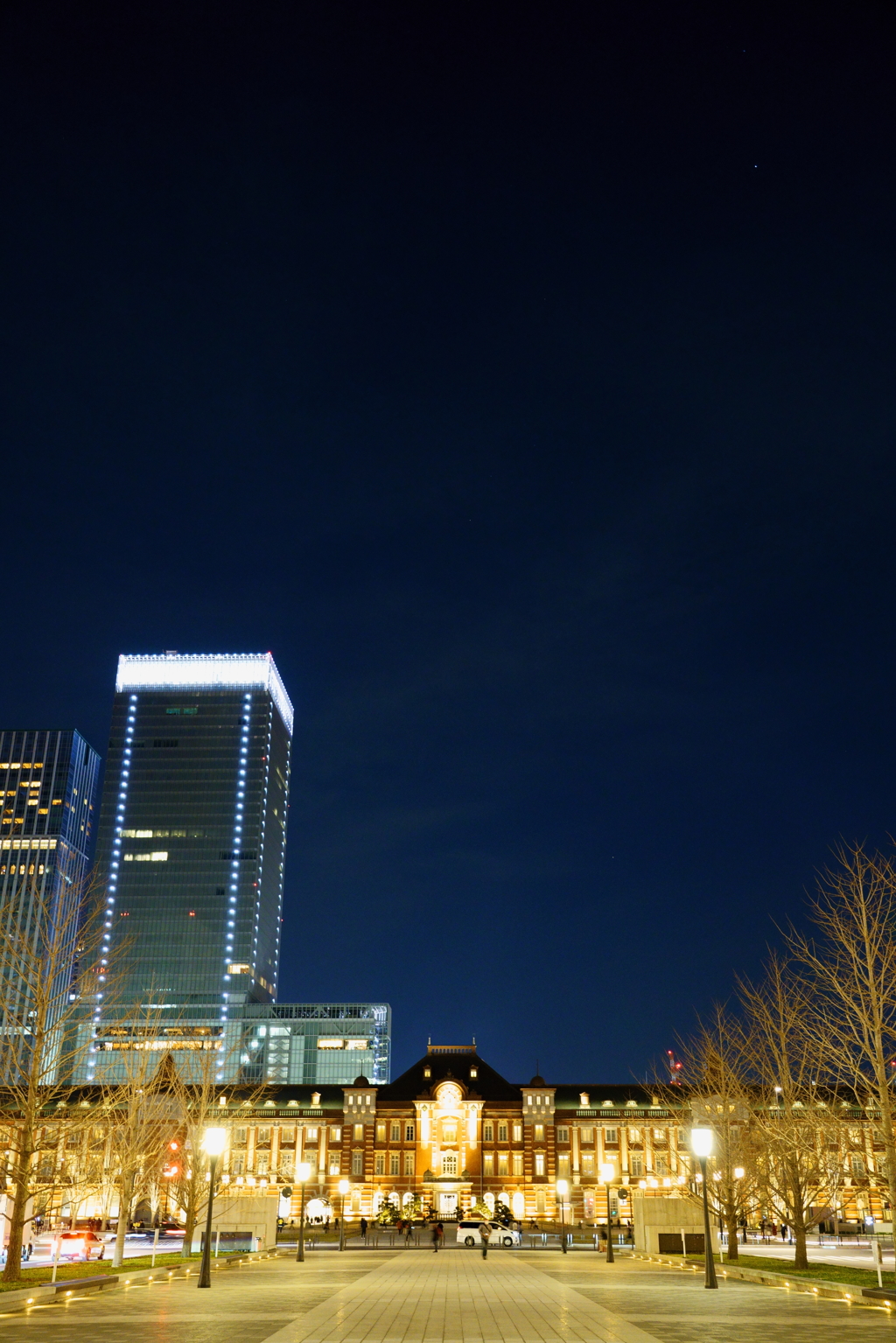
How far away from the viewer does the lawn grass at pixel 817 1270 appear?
3058 cm

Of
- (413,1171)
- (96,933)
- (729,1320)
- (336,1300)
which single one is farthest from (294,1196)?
(729,1320)

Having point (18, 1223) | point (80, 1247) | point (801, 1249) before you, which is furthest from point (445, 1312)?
point (80, 1247)

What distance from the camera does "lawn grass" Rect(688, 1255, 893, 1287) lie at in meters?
30.6

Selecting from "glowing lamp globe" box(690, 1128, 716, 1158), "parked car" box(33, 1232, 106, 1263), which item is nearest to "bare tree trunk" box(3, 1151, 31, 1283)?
"glowing lamp globe" box(690, 1128, 716, 1158)

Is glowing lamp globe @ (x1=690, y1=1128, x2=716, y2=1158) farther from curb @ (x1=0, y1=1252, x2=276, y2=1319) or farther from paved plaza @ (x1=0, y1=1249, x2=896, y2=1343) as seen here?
curb @ (x1=0, y1=1252, x2=276, y2=1319)

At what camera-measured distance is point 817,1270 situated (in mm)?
35250

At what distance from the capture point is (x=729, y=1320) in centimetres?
2247

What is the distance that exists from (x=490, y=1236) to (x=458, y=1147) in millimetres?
41182

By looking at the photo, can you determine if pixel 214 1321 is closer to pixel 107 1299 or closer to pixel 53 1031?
pixel 107 1299

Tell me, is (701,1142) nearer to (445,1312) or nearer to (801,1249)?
(801,1249)

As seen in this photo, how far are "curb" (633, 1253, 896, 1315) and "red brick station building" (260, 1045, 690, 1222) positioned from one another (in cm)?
6802

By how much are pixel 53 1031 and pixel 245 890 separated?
170 meters

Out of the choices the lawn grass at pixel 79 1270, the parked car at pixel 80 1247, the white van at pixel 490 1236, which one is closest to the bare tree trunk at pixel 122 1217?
the lawn grass at pixel 79 1270

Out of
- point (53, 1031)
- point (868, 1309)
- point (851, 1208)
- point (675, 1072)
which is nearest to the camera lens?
point (868, 1309)
